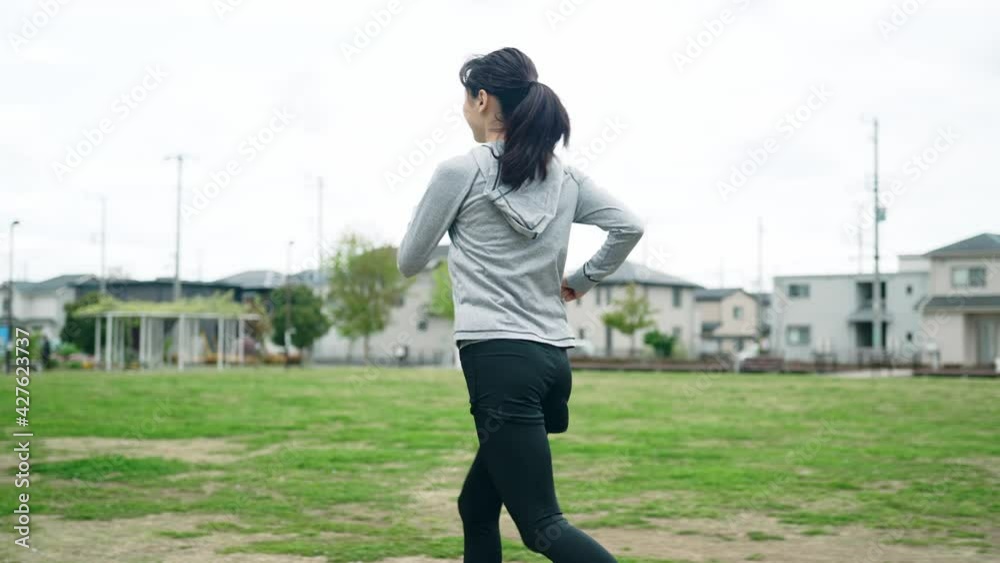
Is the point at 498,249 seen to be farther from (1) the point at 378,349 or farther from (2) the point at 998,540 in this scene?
(1) the point at 378,349

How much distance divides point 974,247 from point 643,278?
25.1 m

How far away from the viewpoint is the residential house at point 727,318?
254 ft

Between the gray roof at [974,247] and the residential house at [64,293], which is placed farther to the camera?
the residential house at [64,293]

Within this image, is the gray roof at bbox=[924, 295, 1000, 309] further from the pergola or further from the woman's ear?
the woman's ear

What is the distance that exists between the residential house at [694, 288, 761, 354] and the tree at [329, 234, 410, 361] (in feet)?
97.1

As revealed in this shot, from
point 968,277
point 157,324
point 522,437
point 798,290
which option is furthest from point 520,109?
point 798,290

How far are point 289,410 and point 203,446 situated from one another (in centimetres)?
520

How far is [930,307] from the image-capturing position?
46406 millimetres

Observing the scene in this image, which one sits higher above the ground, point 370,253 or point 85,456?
point 370,253

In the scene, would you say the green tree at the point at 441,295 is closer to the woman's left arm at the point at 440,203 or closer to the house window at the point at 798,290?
the house window at the point at 798,290

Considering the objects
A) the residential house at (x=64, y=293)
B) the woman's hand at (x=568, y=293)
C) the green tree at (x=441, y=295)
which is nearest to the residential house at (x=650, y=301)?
the green tree at (x=441, y=295)

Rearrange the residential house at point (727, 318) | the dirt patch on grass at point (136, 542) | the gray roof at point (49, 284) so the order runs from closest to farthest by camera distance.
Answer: the dirt patch on grass at point (136, 542) < the gray roof at point (49, 284) < the residential house at point (727, 318)

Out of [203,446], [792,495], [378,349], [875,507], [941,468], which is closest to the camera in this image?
[875,507]

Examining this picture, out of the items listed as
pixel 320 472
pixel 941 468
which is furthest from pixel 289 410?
pixel 941 468
